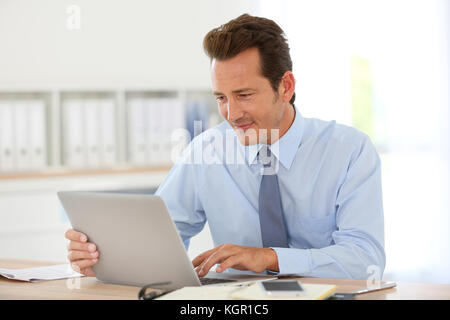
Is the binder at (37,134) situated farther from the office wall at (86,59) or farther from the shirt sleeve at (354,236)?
the shirt sleeve at (354,236)

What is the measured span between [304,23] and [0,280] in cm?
248

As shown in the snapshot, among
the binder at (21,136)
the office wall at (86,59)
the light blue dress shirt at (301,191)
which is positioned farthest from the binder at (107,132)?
the light blue dress shirt at (301,191)

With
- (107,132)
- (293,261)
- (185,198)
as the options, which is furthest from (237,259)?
(107,132)

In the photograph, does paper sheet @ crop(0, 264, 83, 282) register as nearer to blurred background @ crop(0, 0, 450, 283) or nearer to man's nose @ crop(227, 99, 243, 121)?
man's nose @ crop(227, 99, 243, 121)

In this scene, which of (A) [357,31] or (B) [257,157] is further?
(A) [357,31]

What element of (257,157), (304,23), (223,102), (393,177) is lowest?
(393,177)

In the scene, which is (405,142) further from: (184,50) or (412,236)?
(184,50)

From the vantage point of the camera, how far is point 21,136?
288cm

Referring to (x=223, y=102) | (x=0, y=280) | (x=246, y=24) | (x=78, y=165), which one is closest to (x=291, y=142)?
(x=223, y=102)

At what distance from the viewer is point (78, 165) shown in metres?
2.98

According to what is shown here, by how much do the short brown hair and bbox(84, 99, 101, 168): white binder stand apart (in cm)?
143

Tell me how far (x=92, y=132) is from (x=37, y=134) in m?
0.26

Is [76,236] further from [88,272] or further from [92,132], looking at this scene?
[92,132]

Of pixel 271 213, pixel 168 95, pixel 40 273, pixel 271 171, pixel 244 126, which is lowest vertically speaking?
pixel 40 273
